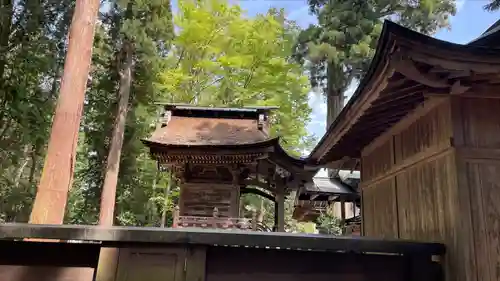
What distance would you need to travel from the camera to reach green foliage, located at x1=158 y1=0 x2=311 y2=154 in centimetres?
A: 1930

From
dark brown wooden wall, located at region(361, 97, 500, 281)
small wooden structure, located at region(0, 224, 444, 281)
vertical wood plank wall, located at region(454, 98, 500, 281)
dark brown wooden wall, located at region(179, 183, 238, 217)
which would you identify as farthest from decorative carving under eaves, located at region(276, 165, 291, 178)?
small wooden structure, located at region(0, 224, 444, 281)

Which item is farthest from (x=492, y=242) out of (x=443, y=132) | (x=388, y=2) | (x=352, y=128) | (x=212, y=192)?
(x=388, y=2)

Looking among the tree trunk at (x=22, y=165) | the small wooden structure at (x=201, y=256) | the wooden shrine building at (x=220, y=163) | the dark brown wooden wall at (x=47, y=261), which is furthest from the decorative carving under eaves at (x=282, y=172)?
the dark brown wooden wall at (x=47, y=261)

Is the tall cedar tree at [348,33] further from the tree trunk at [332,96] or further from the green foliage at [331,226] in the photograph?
the green foliage at [331,226]

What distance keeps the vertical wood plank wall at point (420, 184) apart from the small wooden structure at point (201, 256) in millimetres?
274

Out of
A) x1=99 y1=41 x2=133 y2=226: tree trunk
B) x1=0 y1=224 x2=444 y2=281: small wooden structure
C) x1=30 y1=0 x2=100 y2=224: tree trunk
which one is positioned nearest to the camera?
x1=0 y1=224 x2=444 y2=281: small wooden structure

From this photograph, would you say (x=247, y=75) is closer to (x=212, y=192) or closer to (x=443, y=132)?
(x=212, y=192)

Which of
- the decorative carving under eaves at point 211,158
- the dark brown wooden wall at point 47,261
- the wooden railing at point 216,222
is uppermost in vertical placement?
the decorative carving under eaves at point 211,158

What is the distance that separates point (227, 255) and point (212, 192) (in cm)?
986

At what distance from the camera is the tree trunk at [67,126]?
650 centimetres

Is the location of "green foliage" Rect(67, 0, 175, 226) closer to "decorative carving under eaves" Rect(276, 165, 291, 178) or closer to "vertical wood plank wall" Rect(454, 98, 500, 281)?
"decorative carving under eaves" Rect(276, 165, 291, 178)

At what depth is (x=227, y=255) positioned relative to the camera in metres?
3.17

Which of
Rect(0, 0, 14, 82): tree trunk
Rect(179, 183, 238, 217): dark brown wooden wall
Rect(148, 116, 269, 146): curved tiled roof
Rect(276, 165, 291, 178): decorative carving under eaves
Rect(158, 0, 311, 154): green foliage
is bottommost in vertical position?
Rect(179, 183, 238, 217): dark brown wooden wall

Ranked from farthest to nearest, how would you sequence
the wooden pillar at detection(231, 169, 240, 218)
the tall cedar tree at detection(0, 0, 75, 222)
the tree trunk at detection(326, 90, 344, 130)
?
the tree trunk at detection(326, 90, 344, 130)
the wooden pillar at detection(231, 169, 240, 218)
the tall cedar tree at detection(0, 0, 75, 222)
